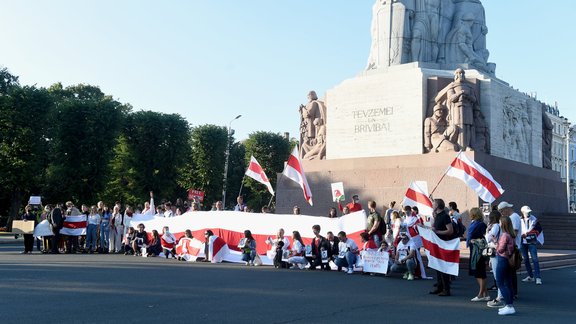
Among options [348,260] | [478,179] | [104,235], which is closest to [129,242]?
[104,235]

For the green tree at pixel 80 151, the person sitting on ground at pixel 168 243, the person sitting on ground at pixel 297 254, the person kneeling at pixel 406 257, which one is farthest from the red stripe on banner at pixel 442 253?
the green tree at pixel 80 151

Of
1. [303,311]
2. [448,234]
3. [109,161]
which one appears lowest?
[303,311]

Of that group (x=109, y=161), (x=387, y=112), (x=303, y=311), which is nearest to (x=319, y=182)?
(x=387, y=112)

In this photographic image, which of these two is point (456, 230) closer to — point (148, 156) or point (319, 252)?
point (319, 252)

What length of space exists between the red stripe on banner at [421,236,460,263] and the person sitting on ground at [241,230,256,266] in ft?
25.0

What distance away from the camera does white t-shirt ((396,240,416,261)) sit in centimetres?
1540

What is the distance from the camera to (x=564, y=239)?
25578 millimetres

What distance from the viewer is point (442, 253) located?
12.5 m

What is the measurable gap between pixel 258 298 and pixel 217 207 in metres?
12.9

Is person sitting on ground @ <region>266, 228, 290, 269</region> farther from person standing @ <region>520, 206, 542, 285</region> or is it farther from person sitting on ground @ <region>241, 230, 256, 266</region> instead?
person standing @ <region>520, 206, 542, 285</region>

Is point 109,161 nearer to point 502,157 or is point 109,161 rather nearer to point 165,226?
point 165,226

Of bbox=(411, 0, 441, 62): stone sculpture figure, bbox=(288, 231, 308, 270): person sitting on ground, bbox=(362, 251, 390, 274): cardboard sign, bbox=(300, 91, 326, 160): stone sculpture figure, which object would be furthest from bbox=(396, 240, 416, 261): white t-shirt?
bbox=(411, 0, 441, 62): stone sculpture figure

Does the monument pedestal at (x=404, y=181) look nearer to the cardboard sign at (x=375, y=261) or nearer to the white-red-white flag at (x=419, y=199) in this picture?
the white-red-white flag at (x=419, y=199)

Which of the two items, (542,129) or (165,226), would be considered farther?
(542,129)
